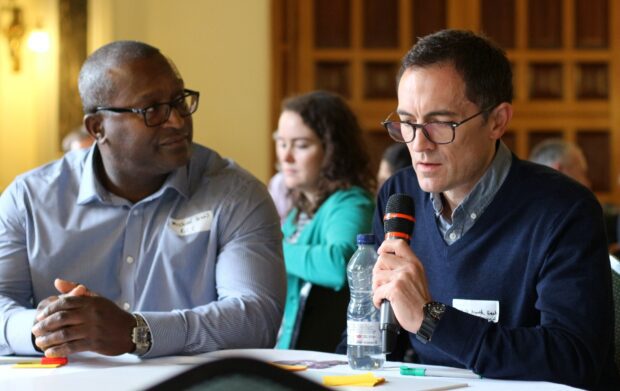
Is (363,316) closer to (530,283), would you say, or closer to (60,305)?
(530,283)

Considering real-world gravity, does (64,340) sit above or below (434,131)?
below

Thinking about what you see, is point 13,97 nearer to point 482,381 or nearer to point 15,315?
point 15,315

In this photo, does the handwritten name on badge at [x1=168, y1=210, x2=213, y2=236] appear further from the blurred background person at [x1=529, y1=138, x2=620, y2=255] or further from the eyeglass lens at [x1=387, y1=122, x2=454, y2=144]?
the blurred background person at [x1=529, y1=138, x2=620, y2=255]

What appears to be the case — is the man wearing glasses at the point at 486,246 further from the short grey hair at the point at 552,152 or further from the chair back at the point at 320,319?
the short grey hair at the point at 552,152

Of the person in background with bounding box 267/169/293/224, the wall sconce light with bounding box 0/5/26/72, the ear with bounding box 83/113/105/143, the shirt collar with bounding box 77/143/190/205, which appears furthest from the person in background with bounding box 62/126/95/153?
the shirt collar with bounding box 77/143/190/205

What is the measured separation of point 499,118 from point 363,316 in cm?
54

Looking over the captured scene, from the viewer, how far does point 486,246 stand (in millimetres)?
2152

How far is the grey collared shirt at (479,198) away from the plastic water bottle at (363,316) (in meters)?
0.19

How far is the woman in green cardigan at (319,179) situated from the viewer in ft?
11.9

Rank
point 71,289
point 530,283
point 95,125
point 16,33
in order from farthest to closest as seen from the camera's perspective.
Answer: point 16,33
point 95,125
point 71,289
point 530,283

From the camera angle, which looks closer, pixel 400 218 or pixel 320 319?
pixel 400 218

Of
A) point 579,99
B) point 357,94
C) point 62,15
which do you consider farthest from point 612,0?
point 62,15

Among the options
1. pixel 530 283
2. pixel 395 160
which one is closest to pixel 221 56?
pixel 395 160

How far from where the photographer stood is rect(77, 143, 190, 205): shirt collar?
2.68 metres
